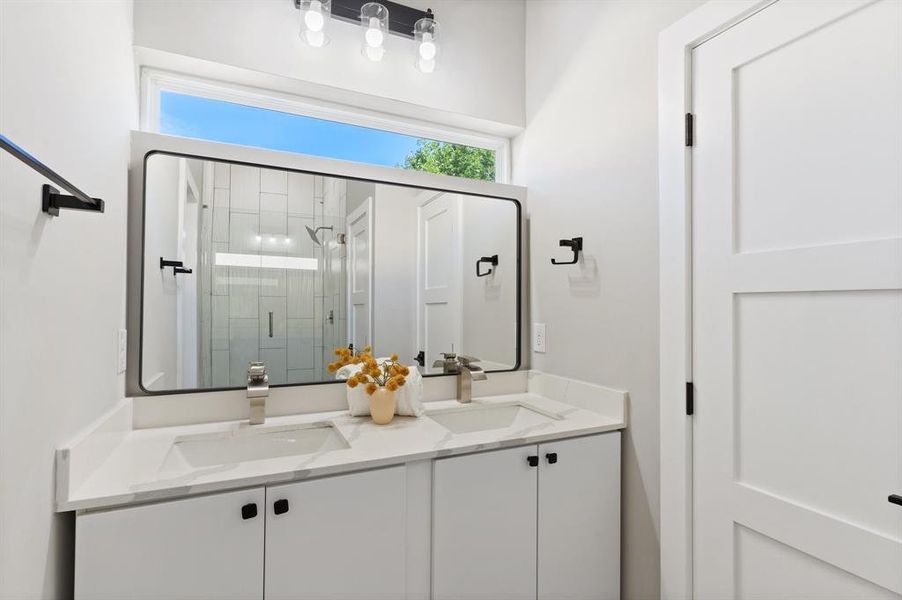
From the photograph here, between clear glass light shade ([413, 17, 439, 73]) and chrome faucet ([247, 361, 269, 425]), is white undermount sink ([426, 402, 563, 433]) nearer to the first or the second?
chrome faucet ([247, 361, 269, 425])

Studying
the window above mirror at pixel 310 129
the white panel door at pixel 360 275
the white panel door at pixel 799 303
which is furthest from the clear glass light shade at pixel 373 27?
the white panel door at pixel 799 303

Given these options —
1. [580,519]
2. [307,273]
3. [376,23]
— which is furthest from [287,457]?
[376,23]

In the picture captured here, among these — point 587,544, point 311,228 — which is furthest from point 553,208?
point 587,544

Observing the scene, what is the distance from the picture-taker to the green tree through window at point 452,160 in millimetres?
2020

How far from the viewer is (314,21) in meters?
1.61

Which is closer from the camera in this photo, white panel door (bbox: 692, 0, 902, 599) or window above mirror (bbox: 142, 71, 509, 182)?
white panel door (bbox: 692, 0, 902, 599)

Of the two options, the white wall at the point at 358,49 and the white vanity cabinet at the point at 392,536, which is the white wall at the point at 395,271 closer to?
the white wall at the point at 358,49

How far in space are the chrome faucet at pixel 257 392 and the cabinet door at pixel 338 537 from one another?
466mm

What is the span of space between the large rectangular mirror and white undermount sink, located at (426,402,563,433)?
0.79 ft

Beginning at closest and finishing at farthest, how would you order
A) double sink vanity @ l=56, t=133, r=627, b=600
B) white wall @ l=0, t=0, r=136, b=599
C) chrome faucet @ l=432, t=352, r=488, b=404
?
white wall @ l=0, t=0, r=136, b=599 → double sink vanity @ l=56, t=133, r=627, b=600 → chrome faucet @ l=432, t=352, r=488, b=404

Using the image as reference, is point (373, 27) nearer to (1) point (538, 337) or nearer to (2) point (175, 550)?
(1) point (538, 337)

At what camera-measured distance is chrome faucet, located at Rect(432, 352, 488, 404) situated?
182 cm

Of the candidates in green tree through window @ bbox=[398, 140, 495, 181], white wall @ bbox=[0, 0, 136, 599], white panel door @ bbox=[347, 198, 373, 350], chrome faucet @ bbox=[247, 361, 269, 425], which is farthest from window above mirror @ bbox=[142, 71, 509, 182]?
chrome faucet @ bbox=[247, 361, 269, 425]

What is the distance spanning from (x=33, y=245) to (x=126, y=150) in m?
0.76
